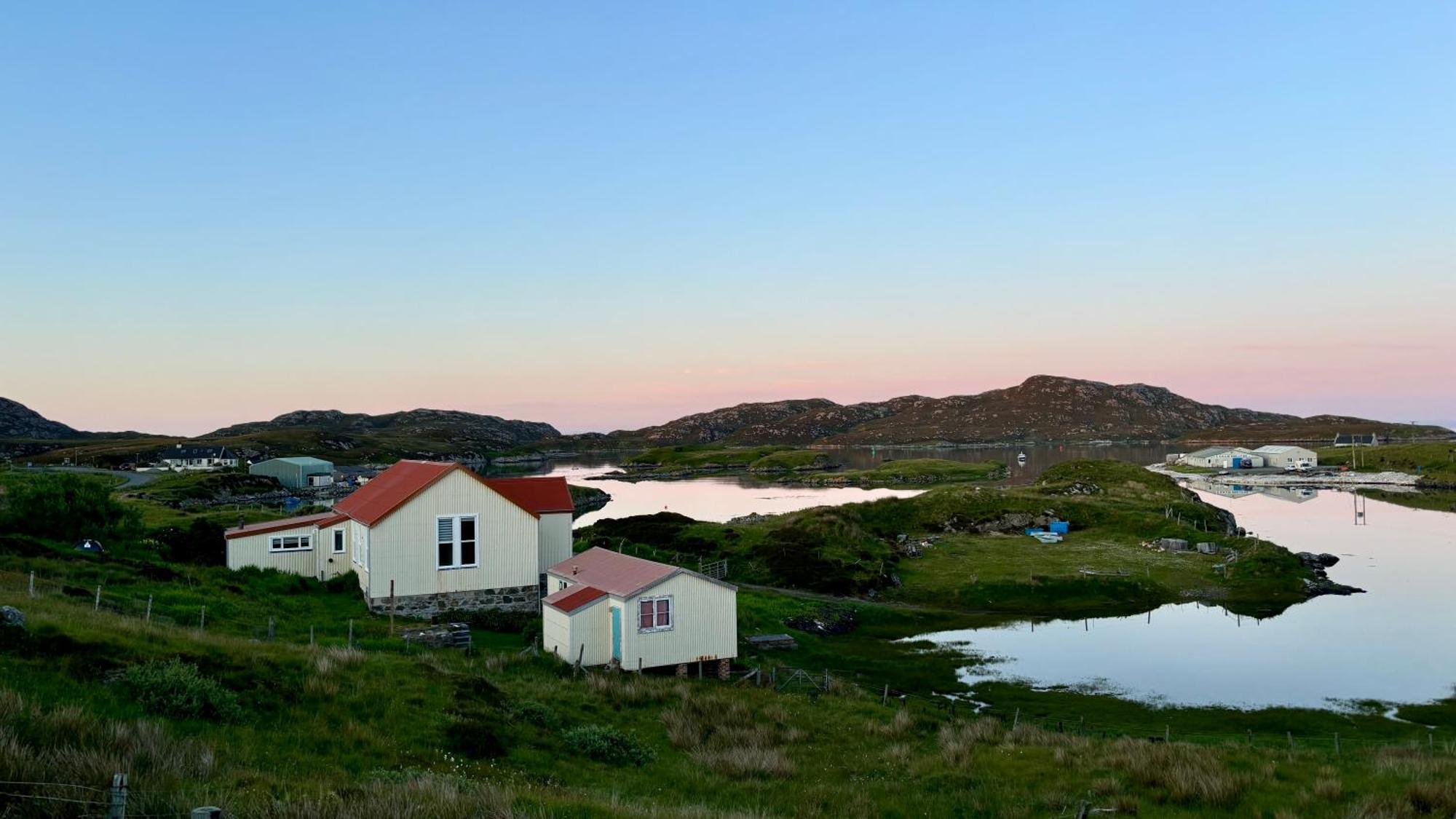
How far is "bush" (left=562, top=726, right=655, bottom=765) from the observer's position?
53.7ft

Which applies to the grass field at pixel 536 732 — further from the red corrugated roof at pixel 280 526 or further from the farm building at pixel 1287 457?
the farm building at pixel 1287 457

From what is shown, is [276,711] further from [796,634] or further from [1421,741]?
[1421,741]

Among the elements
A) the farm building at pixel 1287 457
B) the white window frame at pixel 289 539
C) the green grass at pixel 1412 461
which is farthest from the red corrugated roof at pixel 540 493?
the farm building at pixel 1287 457

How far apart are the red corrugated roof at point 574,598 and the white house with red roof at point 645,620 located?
1.2 inches

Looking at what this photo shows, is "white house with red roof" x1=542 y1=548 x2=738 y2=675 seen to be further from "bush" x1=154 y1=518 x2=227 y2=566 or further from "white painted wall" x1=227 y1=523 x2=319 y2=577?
"bush" x1=154 y1=518 x2=227 y2=566

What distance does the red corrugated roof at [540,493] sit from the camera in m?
37.0

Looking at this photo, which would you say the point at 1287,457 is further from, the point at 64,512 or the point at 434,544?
the point at 64,512

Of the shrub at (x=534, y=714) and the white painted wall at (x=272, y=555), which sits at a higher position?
the white painted wall at (x=272, y=555)

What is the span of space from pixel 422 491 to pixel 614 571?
26.6ft

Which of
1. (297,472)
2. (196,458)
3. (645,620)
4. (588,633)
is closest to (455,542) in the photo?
(588,633)

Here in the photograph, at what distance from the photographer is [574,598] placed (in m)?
27.5

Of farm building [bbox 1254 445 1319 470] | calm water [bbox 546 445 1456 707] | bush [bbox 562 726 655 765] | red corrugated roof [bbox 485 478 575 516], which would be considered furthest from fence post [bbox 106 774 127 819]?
farm building [bbox 1254 445 1319 470]

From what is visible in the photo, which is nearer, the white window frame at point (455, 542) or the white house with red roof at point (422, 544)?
the white house with red roof at point (422, 544)

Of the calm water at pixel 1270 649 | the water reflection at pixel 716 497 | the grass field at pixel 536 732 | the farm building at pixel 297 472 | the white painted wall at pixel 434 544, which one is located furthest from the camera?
the farm building at pixel 297 472
